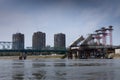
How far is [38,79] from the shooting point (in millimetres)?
47438

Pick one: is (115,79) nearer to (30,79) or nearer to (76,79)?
(76,79)

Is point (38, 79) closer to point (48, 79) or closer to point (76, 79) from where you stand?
point (48, 79)

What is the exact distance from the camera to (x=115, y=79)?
46219 mm

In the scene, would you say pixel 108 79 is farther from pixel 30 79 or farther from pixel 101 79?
pixel 30 79

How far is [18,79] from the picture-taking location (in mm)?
47906

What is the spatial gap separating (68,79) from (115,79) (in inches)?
244

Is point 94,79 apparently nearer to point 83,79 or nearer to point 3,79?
point 83,79

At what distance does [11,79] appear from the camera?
4809 cm

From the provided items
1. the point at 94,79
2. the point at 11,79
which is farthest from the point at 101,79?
the point at 11,79

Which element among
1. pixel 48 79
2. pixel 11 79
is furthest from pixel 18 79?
pixel 48 79

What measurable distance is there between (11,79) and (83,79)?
984cm

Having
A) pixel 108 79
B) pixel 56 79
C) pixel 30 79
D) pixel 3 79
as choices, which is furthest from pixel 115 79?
pixel 3 79

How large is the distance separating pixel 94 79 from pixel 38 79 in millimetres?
7523

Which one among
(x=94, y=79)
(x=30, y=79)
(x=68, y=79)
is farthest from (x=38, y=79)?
(x=94, y=79)
